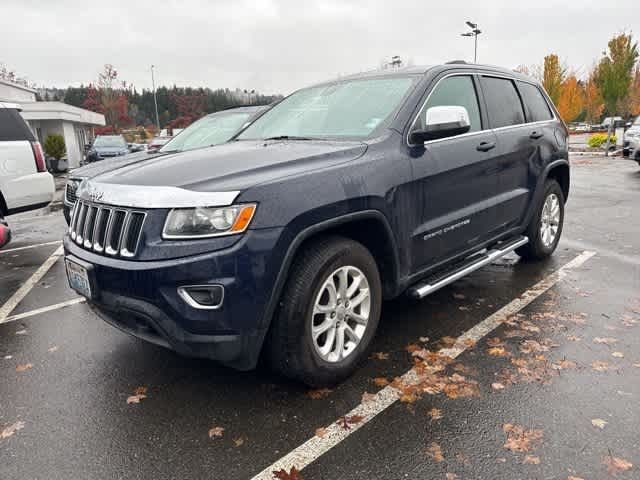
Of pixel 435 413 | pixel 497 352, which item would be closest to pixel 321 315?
pixel 435 413

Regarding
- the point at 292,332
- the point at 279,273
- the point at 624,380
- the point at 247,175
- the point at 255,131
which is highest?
the point at 255,131

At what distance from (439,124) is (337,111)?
0.84 m

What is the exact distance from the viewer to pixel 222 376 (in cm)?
329

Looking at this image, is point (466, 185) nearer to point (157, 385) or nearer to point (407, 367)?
point (407, 367)

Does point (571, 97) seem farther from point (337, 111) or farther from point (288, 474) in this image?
point (288, 474)

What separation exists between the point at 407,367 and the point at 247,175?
5.40 ft

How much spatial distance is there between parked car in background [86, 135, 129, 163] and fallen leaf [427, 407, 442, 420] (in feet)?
65.3

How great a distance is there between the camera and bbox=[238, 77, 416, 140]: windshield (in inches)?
140

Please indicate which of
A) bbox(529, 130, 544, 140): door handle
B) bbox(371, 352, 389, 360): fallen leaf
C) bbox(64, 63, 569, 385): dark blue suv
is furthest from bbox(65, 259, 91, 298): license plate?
bbox(529, 130, 544, 140): door handle

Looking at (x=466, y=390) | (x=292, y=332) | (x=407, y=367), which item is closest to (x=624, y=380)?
(x=466, y=390)

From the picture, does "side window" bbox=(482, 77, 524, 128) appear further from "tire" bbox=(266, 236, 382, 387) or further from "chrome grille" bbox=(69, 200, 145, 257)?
"chrome grille" bbox=(69, 200, 145, 257)

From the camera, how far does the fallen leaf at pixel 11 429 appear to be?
9.03 ft

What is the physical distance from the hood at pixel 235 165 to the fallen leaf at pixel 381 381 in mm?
1359

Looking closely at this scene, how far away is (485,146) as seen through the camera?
4.06 metres
